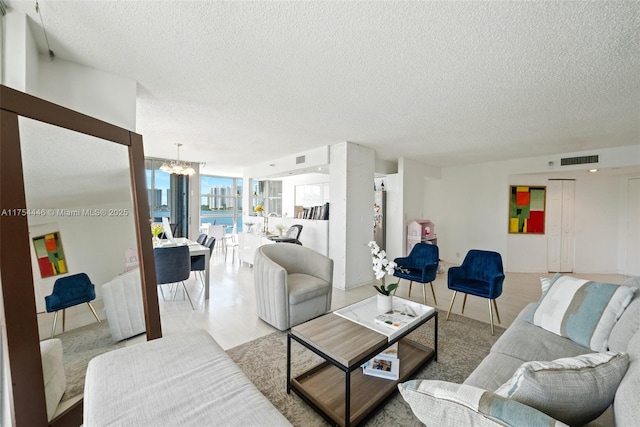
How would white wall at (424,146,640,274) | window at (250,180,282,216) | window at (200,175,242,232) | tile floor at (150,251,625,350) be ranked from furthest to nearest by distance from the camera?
1. window at (200,175,242,232)
2. window at (250,180,282,216)
3. white wall at (424,146,640,274)
4. tile floor at (150,251,625,350)

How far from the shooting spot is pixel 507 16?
4.57 feet

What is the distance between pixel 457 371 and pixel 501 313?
173 cm

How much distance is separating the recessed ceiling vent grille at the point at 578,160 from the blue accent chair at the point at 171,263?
6554mm

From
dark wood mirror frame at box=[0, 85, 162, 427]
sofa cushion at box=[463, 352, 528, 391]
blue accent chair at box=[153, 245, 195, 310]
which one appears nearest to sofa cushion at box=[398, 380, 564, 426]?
sofa cushion at box=[463, 352, 528, 391]

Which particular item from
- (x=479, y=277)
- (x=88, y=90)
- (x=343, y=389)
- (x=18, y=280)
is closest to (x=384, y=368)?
(x=343, y=389)

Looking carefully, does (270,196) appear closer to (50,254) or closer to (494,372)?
(50,254)

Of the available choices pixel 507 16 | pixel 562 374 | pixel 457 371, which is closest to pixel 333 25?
pixel 507 16

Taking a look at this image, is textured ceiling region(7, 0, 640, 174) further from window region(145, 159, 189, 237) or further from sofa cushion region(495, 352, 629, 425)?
window region(145, 159, 189, 237)

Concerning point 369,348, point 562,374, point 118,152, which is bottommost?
point 369,348

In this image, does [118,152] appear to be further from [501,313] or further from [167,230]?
[501,313]

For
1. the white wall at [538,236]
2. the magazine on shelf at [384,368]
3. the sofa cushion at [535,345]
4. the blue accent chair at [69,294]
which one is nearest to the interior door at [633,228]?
the white wall at [538,236]

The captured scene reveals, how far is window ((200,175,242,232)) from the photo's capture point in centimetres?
847

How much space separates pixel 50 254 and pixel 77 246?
0.51 ft

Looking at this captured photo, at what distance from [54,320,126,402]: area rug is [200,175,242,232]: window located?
22.6 feet
